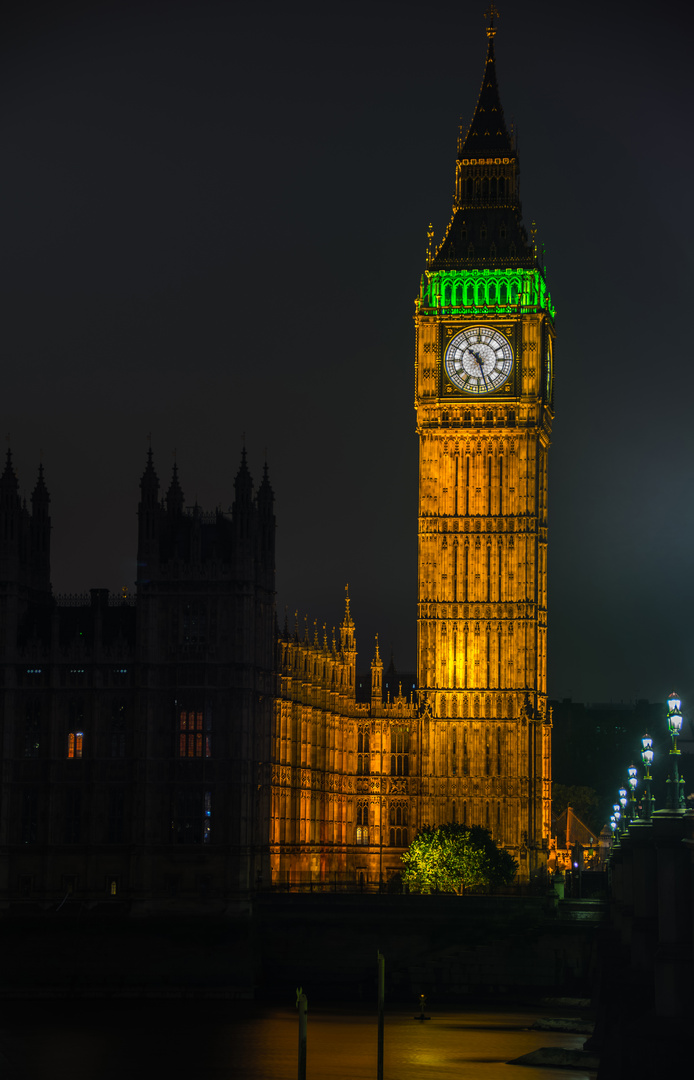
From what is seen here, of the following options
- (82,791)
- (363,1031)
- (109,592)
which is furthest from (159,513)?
(363,1031)

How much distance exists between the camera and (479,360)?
462ft

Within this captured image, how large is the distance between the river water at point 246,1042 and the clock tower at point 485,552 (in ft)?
146

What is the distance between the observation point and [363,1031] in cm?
8562

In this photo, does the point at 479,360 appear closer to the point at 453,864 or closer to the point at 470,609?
the point at 470,609

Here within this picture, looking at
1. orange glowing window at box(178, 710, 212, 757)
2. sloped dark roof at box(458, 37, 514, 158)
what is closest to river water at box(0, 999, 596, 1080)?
orange glowing window at box(178, 710, 212, 757)

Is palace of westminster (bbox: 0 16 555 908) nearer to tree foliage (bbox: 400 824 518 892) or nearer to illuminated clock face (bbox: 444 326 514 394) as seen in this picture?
illuminated clock face (bbox: 444 326 514 394)

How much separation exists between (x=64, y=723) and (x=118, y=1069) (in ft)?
97.7

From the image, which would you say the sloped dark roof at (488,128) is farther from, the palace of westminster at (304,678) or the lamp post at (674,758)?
the lamp post at (674,758)

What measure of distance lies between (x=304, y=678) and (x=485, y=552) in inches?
836

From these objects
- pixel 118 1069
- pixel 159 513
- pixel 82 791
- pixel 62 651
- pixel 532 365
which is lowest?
pixel 118 1069

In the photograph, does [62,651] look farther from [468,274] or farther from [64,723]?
[468,274]

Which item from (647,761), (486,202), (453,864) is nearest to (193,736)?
(453,864)

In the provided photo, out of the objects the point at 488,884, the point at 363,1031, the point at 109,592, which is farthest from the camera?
the point at 488,884

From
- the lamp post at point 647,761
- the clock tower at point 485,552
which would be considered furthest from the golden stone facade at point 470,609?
the lamp post at point 647,761
